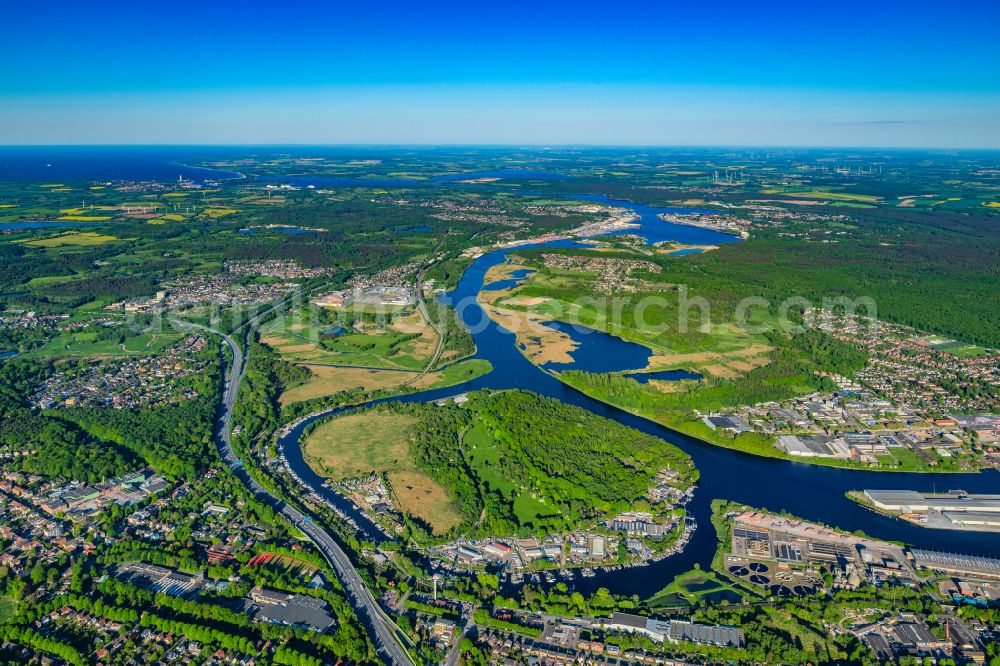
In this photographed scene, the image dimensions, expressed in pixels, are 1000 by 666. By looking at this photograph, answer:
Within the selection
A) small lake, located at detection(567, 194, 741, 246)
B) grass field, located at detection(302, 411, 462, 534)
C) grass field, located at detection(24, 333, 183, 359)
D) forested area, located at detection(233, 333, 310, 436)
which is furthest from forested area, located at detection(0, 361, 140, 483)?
small lake, located at detection(567, 194, 741, 246)

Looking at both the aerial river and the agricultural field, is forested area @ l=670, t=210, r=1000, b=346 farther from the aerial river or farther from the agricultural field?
the agricultural field

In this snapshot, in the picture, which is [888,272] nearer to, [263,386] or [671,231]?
[671,231]

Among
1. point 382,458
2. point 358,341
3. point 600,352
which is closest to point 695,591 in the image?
point 382,458

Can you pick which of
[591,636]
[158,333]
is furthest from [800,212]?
[591,636]

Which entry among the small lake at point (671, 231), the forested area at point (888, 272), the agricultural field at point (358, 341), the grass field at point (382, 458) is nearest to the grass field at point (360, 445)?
the grass field at point (382, 458)

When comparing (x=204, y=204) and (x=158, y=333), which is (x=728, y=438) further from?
(x=204, y=204)
